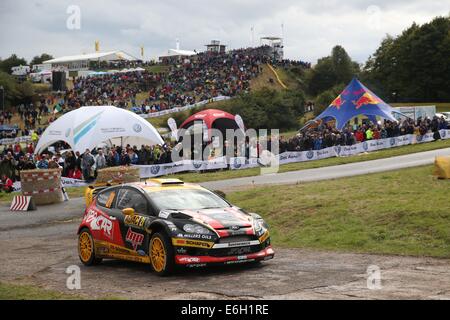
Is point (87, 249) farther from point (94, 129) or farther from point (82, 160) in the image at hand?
point (94, 129)

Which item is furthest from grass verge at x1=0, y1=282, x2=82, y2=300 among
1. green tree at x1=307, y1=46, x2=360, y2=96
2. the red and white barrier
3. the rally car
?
green tree at x1=307, y1=46, x2=360, y2=96

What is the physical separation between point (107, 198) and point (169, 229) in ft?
7.95

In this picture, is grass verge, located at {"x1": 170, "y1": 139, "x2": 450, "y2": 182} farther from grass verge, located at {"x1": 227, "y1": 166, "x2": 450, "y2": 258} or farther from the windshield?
the windshield

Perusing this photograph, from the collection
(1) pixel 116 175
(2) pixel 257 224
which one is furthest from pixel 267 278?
(1) pixel 116 175

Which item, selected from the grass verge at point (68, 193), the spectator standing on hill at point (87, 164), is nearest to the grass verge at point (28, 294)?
the grass verge at point (68, 193)

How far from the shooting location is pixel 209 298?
821 cm

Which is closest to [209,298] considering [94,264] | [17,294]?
[17,294]

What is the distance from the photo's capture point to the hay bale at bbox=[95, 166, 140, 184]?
22859mm

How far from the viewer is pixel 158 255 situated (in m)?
10.4

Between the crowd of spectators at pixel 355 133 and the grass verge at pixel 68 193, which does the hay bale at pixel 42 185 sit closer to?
the grass verge at pixel 68 193

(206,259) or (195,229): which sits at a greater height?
(195,229)

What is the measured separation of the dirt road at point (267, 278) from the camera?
27.5 feet

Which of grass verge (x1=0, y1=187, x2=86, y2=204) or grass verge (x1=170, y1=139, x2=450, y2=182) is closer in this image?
grass verge (x1=0, y1=187, x2=86, y2=204)

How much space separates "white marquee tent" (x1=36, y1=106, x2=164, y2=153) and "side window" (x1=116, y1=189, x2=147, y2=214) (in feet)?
79.9
